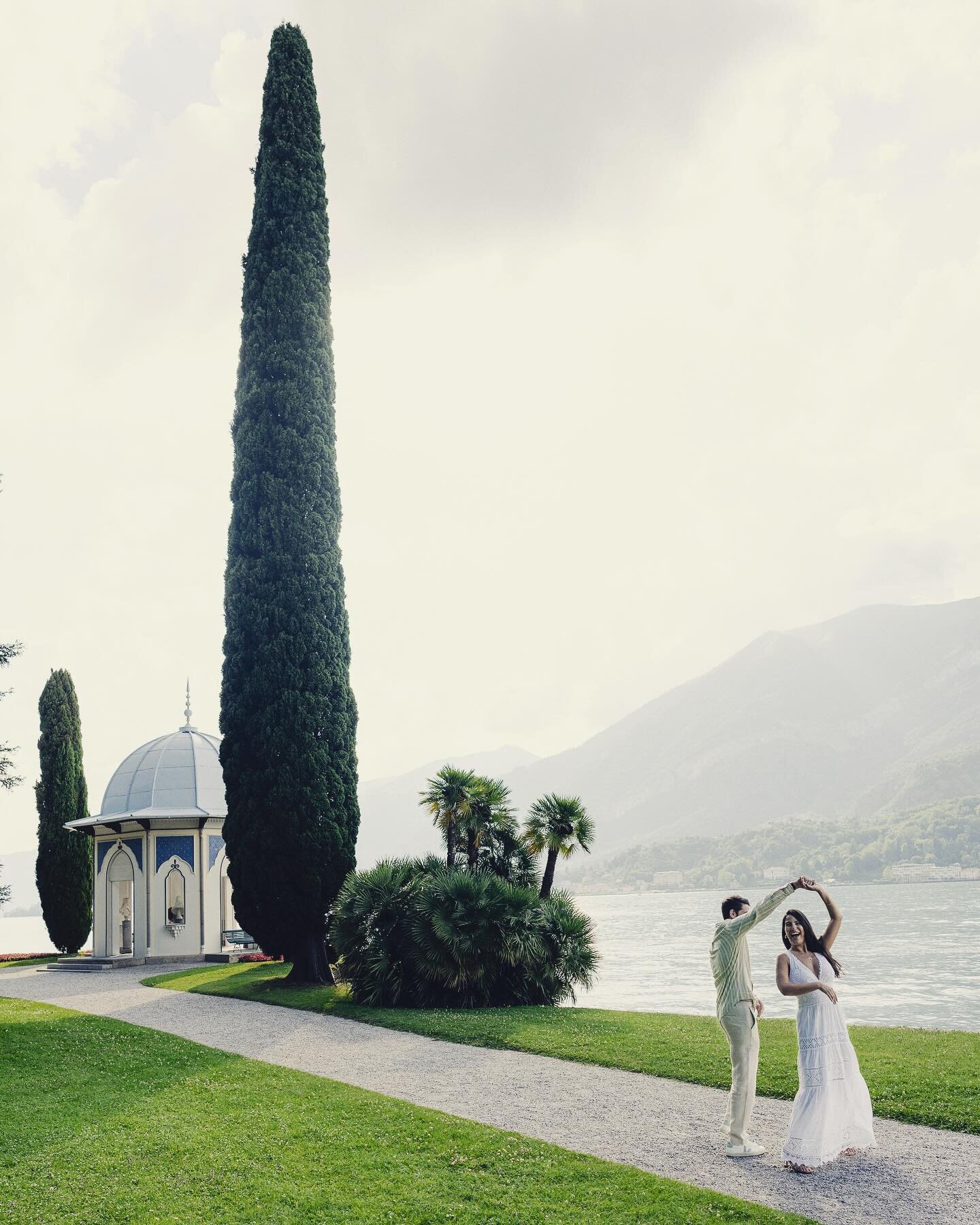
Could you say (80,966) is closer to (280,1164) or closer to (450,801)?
(450,801)

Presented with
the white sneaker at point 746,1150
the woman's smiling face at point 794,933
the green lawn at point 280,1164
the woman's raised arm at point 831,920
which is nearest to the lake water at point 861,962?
the woman's raised arm at point 831,920

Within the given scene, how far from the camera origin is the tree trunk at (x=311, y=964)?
19.0 m

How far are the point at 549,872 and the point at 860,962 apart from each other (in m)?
24.5

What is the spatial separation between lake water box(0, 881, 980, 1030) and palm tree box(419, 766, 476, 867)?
452 cm

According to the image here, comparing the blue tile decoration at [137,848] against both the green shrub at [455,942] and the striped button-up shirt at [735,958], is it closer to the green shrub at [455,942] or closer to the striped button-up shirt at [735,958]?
the green shrub at [455,942]

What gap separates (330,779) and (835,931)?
13.3 metres

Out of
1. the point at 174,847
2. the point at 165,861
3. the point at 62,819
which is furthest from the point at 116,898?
the point at 62,819

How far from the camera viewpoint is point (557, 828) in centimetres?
2059

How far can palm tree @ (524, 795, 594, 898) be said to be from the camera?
67.6ft

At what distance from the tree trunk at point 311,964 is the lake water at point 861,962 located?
5446mm

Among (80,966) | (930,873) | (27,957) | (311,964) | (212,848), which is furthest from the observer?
(930,873)

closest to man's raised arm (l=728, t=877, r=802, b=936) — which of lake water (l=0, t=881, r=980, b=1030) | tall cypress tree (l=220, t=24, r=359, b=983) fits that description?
lake water (l=0, t=881, r=980, b=1030)

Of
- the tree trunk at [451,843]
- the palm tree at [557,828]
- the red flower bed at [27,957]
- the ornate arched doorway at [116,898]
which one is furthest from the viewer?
the red flower bed at [27,957]

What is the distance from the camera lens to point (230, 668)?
20.0m
